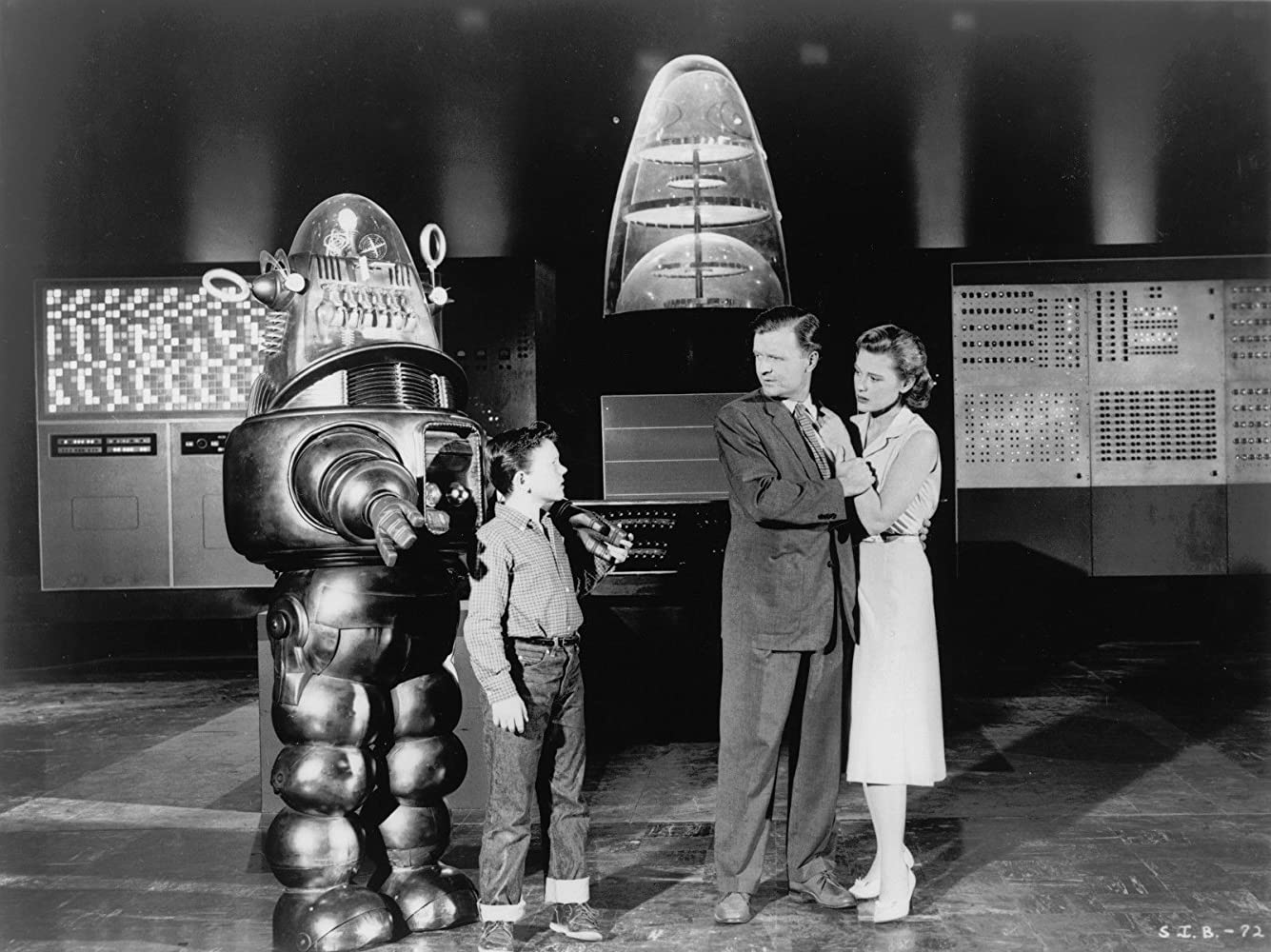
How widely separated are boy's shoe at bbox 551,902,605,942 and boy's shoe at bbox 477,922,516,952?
0.17 m

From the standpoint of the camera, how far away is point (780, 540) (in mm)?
3125

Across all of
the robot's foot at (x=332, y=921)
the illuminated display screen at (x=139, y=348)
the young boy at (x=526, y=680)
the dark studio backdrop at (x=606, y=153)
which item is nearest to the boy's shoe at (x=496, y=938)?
the young boy at (x=526, y=680)

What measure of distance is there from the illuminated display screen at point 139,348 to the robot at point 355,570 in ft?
17.9

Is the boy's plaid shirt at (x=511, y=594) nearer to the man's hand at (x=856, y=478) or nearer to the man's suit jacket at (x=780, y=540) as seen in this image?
the man's suit jacket at (x=780, y=540)

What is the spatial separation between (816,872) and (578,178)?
3379 millimetres

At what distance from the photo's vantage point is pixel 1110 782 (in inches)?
183

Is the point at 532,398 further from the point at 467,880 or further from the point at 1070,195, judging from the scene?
the point at 467,880

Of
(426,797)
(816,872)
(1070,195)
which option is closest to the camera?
(426,797)

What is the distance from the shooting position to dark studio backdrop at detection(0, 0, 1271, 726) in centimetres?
376

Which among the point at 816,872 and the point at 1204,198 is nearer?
the point at 816,872

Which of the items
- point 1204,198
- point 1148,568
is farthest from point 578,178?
point 1148,568

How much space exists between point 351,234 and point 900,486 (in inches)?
59.4

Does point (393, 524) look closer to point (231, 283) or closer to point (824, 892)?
point (231, 283)

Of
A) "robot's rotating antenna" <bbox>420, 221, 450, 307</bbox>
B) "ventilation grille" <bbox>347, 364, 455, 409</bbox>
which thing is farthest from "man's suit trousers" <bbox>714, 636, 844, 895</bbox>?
"robot's rotating antenna" <bbox>420, 221, 450, 307</bbox>
